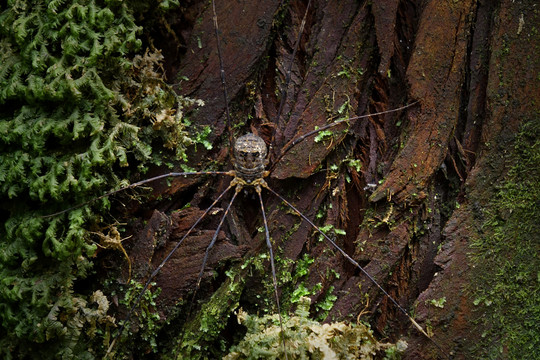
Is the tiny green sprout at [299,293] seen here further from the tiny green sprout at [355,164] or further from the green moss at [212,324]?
the tiny green sprout at [355,164]

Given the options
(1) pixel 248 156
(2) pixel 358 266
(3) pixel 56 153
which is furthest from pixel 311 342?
(3) pixel 56 153

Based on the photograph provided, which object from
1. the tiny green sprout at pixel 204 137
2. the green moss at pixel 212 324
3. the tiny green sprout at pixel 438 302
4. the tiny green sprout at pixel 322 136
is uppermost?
A: the tiny green sprout at pixel 322 136

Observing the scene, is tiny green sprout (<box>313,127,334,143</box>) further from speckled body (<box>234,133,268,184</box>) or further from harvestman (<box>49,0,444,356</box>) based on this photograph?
speckled body (<box>234,133,268,184</box>)

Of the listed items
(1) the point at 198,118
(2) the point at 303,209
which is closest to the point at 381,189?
(2) the point at 303,209

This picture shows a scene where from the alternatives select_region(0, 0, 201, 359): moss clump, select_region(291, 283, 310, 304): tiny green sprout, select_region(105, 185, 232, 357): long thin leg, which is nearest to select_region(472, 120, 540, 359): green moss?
select_region(291, 283, 310, 304): tiny green sprout

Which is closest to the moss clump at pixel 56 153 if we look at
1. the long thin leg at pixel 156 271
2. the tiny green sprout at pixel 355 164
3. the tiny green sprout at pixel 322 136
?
the long thin leg at pixel 156 271

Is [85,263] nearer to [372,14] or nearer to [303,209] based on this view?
[303,209]
